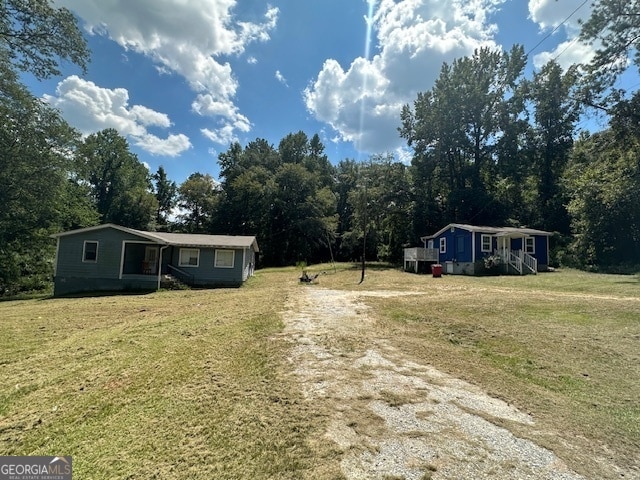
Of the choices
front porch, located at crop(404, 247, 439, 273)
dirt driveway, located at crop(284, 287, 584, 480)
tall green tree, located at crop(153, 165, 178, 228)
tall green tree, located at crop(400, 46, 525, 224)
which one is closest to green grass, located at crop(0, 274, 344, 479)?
dirt driveway, located at crop(284, 287, 584, 480)

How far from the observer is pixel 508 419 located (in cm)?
325

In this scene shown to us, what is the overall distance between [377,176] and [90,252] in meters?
26.9

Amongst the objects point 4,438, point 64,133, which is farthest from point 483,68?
point 4,438

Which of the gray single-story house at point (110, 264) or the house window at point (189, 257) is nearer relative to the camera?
the gray single-story house at point (110, 264)

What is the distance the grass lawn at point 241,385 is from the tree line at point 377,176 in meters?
13.2

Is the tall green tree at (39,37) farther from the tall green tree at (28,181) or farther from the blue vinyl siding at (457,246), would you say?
the blue vinyl siding at (457,246)

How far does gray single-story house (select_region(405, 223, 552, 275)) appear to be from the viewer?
21109 millimetres

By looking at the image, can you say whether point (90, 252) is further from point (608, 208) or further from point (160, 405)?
point (608, 208)

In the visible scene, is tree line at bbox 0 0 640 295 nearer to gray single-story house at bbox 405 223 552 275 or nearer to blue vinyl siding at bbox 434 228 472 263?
gray single-story house at bbox 405 223 552 275

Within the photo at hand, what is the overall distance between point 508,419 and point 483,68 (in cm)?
4172

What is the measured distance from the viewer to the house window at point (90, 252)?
1725cm

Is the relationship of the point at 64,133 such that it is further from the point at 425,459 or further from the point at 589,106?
the point at 589,106

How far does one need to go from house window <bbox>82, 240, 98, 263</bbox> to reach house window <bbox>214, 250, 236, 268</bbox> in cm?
622

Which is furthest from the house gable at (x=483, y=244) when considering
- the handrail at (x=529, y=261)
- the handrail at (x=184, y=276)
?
the handrail at (x=184, y=276)
